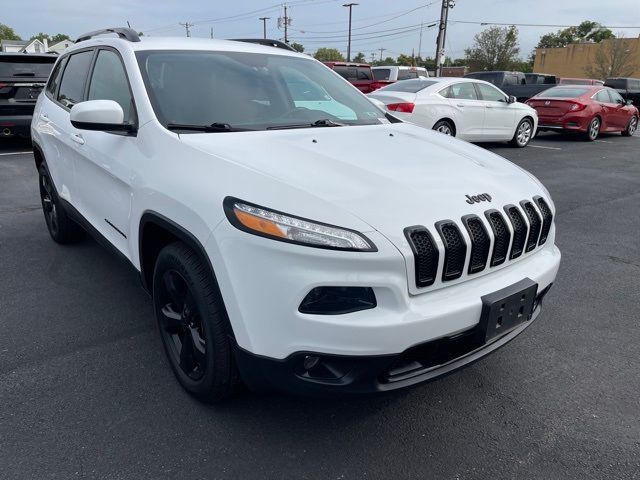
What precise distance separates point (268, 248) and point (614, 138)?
15.9m

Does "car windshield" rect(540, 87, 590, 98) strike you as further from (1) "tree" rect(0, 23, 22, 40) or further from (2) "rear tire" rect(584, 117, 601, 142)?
(1) "tree" rect(0, 23, 22, 40)

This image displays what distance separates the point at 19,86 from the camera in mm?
9086

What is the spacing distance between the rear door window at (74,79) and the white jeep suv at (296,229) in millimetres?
617

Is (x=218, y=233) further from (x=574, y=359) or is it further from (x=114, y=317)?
(x=574, y=359)

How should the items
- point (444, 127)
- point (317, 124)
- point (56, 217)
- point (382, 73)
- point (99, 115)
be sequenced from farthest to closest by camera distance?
point (382, 73)
point (444, 127)
point (56, 217)
point (317, 124)
point (99, 115)

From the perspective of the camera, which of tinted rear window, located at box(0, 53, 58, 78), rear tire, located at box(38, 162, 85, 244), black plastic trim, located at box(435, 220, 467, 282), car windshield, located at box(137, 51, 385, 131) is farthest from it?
tinted rear window, located at box(0, 53, 58, 78)

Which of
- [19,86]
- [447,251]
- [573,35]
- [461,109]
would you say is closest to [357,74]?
[461,109]

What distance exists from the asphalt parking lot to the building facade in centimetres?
5470

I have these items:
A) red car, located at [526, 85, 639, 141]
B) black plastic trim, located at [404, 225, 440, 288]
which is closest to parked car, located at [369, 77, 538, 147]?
red car, located at [526, 85, 639, 141]

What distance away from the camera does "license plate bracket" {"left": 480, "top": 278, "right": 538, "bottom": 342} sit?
2139 mm

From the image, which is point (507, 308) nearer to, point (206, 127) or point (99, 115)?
point (206, 127)

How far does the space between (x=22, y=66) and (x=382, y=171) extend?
29.8 ft

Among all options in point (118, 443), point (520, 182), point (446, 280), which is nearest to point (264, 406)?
point (118, 443)

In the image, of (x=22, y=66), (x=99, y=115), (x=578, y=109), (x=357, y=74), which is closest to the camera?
(x=99, y=115)
